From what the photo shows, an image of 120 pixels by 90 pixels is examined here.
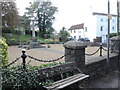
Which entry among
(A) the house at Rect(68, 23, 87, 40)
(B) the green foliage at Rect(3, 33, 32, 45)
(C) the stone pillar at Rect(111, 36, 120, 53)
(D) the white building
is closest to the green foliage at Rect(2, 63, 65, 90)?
(C) the stone pillar at Rect(111, 36, 120, 53)

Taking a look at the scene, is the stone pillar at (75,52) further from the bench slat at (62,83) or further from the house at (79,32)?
the house at (79,32)

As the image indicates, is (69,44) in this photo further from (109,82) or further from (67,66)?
(109,82)

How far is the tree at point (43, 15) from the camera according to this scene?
31016 mm

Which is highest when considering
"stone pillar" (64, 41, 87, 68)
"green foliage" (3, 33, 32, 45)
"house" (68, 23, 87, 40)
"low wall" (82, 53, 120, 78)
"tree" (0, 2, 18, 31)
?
"tree" (0, 2, 18, 31)

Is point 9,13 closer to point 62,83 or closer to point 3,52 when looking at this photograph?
point 3,52

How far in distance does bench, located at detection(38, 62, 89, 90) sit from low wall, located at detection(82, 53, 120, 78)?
61 cm

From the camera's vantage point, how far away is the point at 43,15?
32.2 metres

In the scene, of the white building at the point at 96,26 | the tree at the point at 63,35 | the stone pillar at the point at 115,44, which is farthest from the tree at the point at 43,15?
the stone pillar at the point at 115,44

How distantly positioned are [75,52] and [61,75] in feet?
2.88

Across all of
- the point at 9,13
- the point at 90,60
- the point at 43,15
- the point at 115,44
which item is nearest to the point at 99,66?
the point at 90,60

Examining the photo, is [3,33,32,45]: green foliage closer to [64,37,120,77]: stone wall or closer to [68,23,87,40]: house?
[68,23,87,40]: house

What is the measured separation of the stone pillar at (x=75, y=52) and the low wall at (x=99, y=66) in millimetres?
424

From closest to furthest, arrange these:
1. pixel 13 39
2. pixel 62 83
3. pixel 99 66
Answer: pixel 62 83 < pixel 99 66 < pixel 13 39

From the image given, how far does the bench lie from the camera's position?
2974 mm
